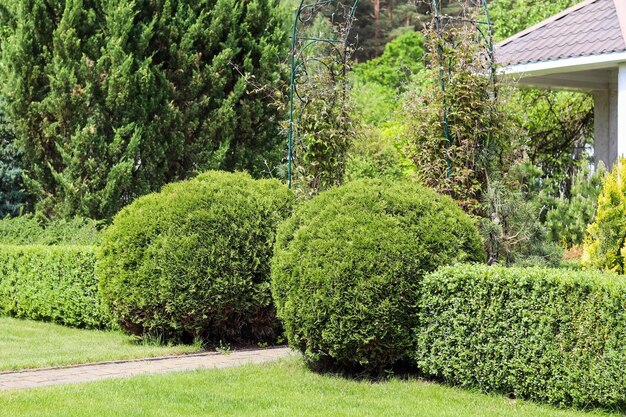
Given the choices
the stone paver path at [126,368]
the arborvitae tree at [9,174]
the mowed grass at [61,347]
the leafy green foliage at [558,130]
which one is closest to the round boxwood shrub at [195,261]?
the mowed grass at [61,347]

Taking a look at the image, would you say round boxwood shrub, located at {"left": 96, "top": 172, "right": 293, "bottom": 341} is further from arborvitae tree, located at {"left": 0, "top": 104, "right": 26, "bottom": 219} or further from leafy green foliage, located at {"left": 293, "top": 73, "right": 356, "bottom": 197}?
arborvitae tree, located at {"left": 0, "top": 104, "right": 26, "bottom": 219}

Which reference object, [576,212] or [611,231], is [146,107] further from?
[611,231]

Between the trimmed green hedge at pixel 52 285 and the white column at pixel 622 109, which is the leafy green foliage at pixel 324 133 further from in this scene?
the white column at pixel 622 109

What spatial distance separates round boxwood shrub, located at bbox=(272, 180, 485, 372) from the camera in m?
7.24

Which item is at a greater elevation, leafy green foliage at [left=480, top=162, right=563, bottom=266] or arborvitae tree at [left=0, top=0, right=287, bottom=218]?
arborvitae tree at [left=0, top=0, right=287, bottom=218]

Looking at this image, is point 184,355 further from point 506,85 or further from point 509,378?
point 506,85

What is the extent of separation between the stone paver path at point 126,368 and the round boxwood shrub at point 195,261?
51 centimetres

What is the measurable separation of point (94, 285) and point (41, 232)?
340cm

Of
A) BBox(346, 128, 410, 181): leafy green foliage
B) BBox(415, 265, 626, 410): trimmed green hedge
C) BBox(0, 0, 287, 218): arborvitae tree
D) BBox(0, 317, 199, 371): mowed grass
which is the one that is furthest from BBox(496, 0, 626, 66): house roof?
BBox(0, 317, 199, 371): mowed grass

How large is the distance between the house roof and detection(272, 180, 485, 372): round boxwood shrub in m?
3.93

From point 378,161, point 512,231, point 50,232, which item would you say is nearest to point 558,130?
point 378,161

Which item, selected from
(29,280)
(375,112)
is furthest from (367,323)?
(375,112)

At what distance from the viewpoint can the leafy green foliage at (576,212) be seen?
11495 millimetres

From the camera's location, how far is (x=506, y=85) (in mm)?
9797
